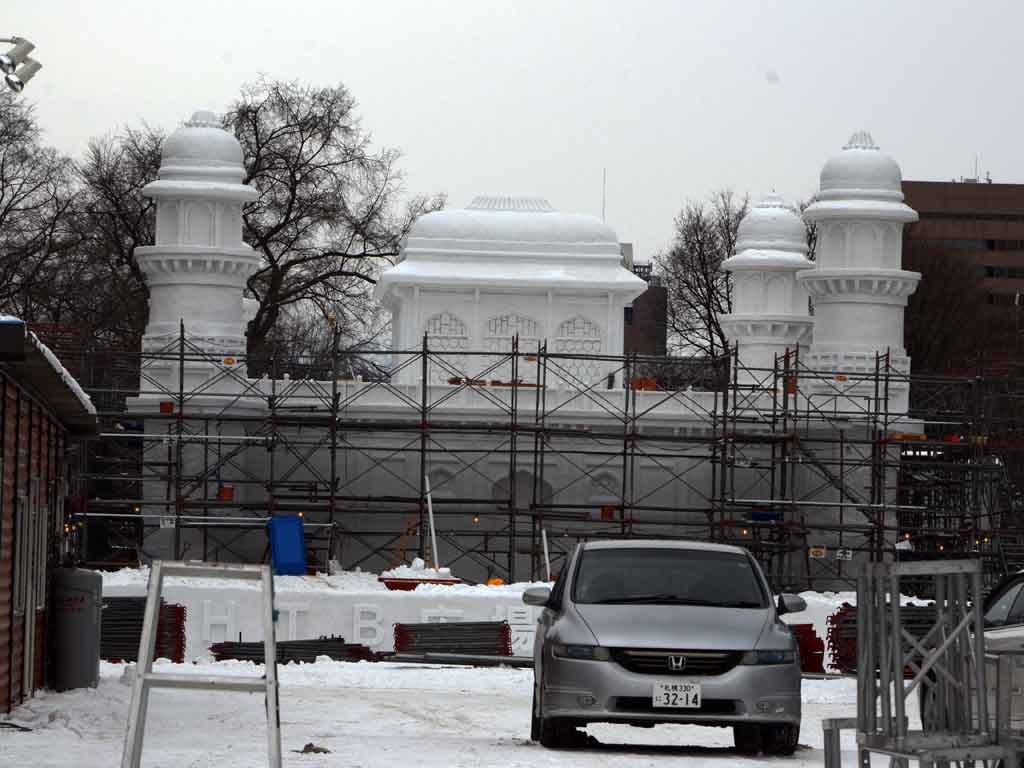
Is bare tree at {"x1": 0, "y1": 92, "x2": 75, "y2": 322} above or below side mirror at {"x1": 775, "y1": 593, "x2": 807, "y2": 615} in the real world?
above

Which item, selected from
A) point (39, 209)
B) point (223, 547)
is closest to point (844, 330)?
point (223, 547)

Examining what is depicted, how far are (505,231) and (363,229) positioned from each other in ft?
41.7

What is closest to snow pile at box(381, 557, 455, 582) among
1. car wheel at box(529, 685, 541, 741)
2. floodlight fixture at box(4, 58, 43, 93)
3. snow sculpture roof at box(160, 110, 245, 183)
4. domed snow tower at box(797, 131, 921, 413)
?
snow sculpture roof at box(160, 110, 245, 183)

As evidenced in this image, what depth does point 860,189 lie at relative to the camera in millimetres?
50094

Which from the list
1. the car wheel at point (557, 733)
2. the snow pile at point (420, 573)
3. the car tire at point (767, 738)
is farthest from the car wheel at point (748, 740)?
the snow pile at point (420, 573)

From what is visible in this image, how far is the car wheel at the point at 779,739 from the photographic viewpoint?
55.8ft

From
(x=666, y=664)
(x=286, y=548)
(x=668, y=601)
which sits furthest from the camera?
(x=286, y=548)

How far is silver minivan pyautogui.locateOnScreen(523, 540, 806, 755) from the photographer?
54.6 ft

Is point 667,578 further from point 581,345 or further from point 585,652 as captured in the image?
point 581,345

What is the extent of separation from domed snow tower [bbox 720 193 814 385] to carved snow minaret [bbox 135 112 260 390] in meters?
13.4

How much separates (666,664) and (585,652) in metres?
0.58

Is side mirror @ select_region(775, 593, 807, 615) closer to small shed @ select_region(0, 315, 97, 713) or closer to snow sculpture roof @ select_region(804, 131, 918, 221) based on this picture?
small shed @ select_region(0, 315, 97, 713)

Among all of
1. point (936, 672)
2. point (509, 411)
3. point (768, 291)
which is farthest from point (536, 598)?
point (768, 291)

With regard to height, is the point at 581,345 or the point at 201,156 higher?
the point at 201,156
